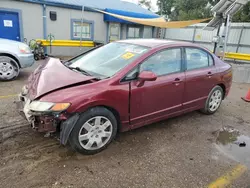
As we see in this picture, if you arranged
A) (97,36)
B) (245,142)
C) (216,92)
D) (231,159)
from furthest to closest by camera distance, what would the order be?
(97,36) → (216,92) → (245,142) → (231,159)

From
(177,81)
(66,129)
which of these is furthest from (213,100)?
(66,129)

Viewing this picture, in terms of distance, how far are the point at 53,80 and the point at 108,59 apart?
957 mm

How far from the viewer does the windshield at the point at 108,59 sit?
3031mm

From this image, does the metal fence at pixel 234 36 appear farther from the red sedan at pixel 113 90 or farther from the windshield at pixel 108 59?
the windshield at pixel 108 59

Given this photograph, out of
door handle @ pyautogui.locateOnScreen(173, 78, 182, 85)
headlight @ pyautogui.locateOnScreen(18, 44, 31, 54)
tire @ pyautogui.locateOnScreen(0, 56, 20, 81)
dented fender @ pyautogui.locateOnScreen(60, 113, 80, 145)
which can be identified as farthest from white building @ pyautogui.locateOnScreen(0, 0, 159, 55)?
dented fender @ pyautogui.locateOnScreen(60, 113, 80, 145)

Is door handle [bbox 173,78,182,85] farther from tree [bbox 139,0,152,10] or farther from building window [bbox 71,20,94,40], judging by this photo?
tree [bbox 139,0,152,10]

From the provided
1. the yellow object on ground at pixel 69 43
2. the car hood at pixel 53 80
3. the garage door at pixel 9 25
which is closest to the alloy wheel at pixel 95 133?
the car hood at pixel 53 80

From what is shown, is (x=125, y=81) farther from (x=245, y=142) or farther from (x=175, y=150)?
(x=245, y=142)

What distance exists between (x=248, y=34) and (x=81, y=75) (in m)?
11.8

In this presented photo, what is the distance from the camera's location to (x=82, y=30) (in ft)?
40.8

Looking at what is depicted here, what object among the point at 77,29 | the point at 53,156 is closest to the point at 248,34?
the point at 77,29

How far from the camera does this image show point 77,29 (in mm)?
12227

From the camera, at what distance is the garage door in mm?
9883

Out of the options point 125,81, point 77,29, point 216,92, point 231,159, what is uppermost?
point 77,29
